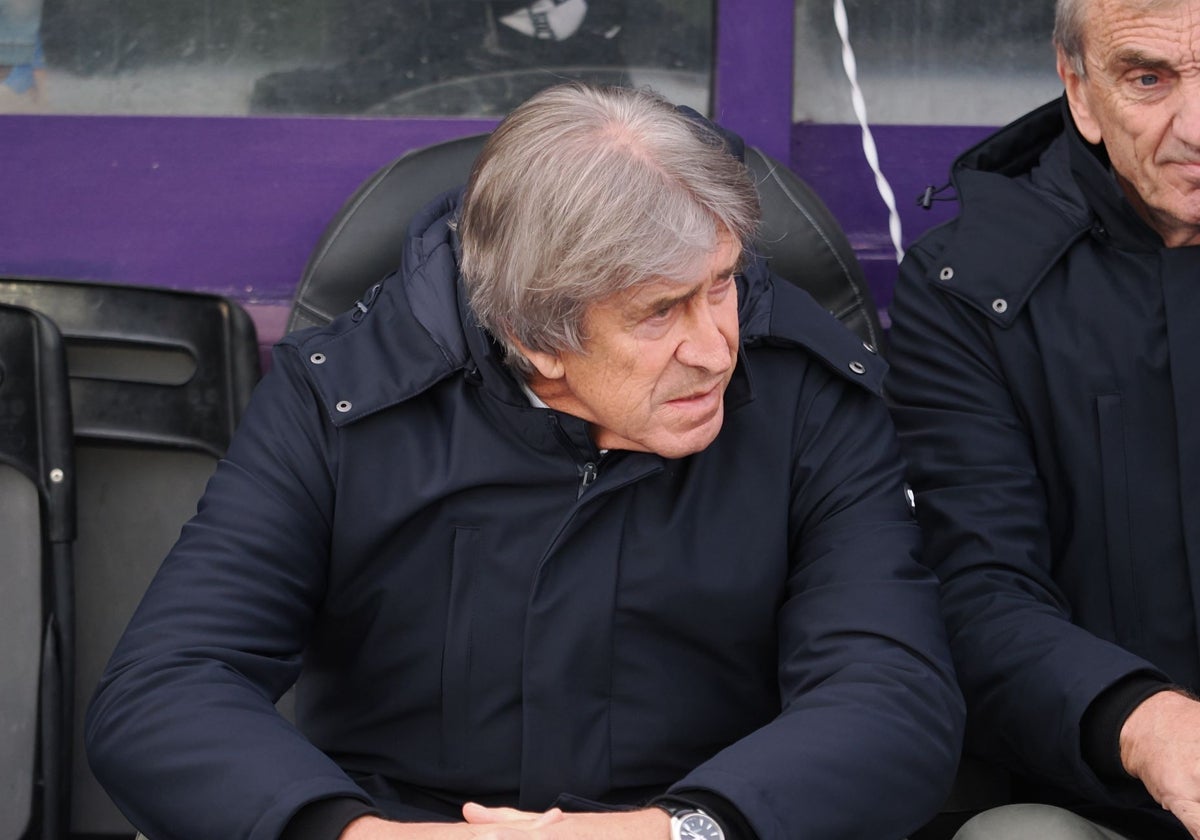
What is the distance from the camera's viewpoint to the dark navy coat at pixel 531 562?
2.10 metres

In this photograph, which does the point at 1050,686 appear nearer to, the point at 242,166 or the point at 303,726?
the point at 303,726

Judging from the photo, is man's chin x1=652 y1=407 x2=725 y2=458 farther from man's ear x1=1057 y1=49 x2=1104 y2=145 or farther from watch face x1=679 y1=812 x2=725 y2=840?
man's ear x1=1057 y1=49 x2=1104 y2=145

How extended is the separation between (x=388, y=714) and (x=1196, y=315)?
1232mm

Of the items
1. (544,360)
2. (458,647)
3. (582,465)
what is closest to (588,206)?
(544,360)

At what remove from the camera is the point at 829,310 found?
8.34 feet

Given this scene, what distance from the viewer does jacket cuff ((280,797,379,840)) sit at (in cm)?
186

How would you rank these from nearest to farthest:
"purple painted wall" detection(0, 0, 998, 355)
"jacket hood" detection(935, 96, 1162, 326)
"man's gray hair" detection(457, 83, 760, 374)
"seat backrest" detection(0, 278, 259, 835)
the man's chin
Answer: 1. "man's gray hair" detection(457, 83, 760, 374)
2. the man's chin
3. "jacket hood" detection(935, 96, 1162, 326)
4. "seat backrest" detection(0, 278, 259, 835)
5. "purple painted wall" detection(0, 0, 998, 355)

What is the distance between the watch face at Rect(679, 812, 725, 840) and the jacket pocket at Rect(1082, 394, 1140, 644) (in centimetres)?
80

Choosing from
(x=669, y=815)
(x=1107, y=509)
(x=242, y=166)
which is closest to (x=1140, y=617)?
(x=1107, y=509)

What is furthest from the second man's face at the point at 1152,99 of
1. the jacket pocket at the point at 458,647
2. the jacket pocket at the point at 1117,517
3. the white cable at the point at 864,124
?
the jacket pocket at the point at 458,647

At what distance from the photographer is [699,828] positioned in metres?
1.87

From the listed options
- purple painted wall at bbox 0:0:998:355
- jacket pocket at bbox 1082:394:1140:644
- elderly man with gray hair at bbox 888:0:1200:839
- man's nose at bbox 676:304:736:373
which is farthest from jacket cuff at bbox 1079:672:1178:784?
purple painted wall at bbox 0:0:998:355

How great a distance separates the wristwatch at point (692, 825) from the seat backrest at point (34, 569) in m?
1.22

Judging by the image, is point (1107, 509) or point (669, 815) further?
point (1107, 509)
